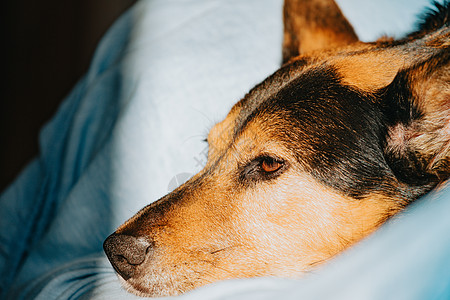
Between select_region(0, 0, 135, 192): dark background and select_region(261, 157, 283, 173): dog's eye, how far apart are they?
9.30ft

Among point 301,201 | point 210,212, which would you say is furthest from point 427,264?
point 210,212

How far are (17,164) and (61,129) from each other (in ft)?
6.12

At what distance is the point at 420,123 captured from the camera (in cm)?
99

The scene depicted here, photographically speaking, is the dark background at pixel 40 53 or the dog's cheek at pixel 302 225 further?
the dark background at pixel 40 53

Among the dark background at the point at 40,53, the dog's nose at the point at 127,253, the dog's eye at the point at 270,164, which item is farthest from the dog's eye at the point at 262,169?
the dark background at the point at 40,53

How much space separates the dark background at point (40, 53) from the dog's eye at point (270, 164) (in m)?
2.83

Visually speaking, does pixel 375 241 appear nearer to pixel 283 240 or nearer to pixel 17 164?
pixel 283 240

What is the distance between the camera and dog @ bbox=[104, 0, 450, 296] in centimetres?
100

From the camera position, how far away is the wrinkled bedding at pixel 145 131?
1.21 m

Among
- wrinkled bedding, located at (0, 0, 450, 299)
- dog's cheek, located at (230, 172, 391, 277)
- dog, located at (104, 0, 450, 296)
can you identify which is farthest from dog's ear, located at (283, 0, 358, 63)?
dog's cheek, located at (230, 172, 391, 277)

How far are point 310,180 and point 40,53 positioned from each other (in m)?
3.29

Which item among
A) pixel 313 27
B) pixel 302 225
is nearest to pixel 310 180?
pixel 302 225

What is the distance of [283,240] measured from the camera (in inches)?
40.4

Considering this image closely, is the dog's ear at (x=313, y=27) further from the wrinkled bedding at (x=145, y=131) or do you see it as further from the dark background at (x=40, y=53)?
the dark background at (x=40, y=53)
